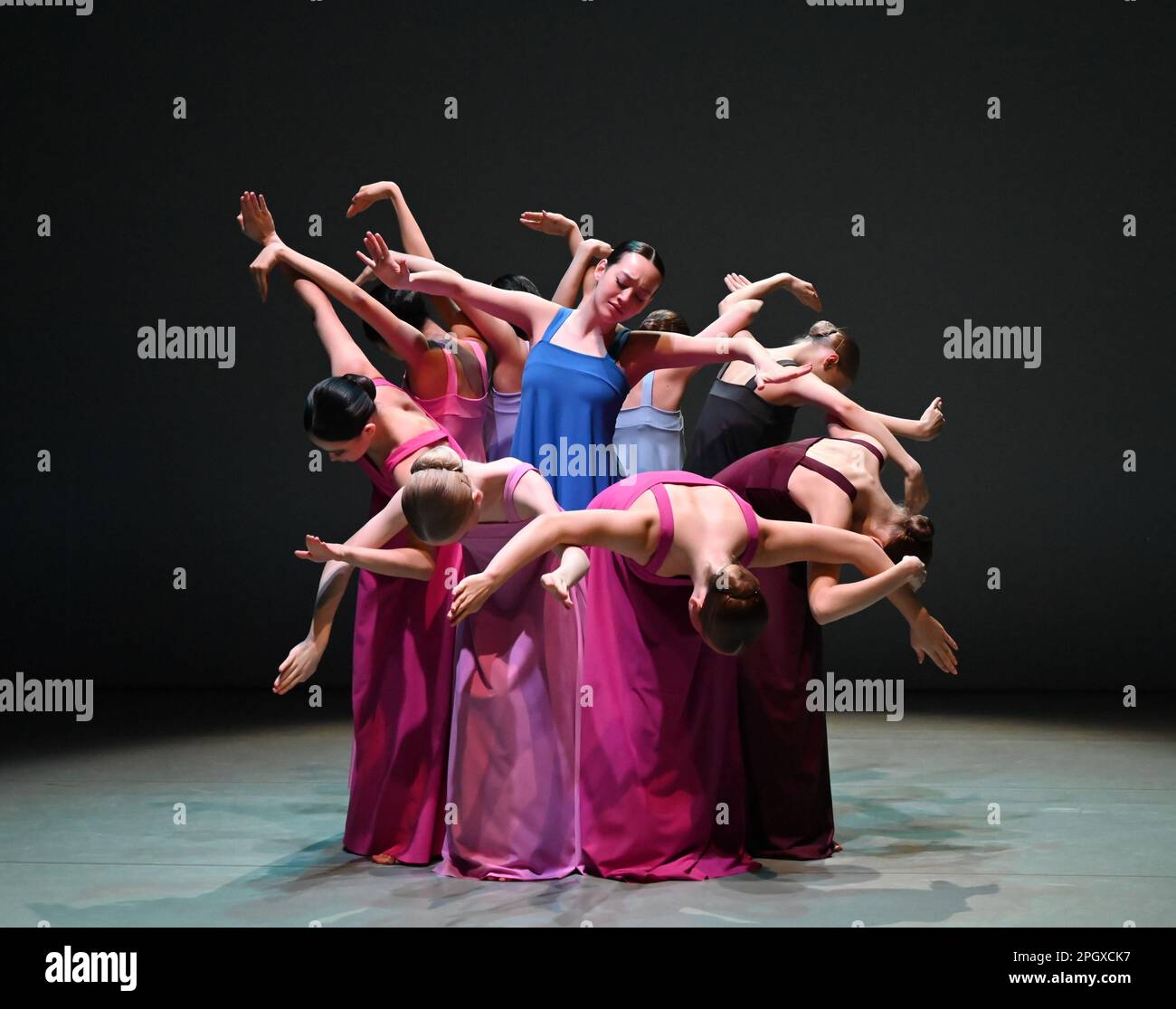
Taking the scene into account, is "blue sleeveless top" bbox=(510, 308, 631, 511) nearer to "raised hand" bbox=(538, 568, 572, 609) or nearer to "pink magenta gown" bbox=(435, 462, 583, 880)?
"pink magenta gown" bbox=(435, 462, 583, 880)

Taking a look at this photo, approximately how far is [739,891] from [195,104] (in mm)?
5386

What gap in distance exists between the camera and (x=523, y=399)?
395cm

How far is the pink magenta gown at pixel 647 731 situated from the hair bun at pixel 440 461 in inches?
15.3

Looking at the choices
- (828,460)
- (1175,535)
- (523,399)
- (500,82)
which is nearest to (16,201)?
(500,82)

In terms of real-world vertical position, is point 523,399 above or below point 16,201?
below

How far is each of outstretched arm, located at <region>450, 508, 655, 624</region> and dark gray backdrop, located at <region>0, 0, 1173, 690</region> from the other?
388 centimetres

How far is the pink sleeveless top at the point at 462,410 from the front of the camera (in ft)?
13.6

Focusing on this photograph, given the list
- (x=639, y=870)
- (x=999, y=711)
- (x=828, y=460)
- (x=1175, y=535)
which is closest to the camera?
(x=639, y=870)

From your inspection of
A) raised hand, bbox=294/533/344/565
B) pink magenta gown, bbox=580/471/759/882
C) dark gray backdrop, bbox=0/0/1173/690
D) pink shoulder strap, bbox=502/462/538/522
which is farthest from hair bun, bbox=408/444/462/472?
dark gray backdrop, bbox=0/0/1173/690

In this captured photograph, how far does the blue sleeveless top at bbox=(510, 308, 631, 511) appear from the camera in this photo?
152 inches

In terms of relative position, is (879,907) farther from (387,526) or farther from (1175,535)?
(1175,535)

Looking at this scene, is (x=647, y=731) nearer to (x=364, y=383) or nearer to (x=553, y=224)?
(x=364, y=383)

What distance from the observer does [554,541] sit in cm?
318

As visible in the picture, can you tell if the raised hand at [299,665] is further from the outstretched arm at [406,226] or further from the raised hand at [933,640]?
the raised hand at [933,640]
